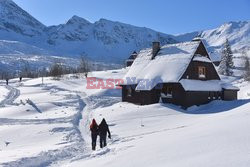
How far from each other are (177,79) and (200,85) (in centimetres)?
326

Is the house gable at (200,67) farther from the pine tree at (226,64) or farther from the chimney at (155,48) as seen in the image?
the pine tree at (226,64)

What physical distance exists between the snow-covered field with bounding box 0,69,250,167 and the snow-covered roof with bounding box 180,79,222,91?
194 centimetres

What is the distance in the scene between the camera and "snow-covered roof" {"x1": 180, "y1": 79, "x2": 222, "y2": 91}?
3484cm

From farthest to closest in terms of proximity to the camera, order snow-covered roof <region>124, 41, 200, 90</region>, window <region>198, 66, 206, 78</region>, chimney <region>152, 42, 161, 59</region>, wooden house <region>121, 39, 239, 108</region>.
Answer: chimney <region>152, 42, 161, 59</region>
window <region>198, 66, 206, 78</region>
snow-covered roof <region>124, 41, 200, 90</region>
wooden house <region>121, 39, 239, 108</region>

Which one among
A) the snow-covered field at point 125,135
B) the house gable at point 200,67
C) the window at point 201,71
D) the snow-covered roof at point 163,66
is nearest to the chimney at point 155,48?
the snow-covered roof at point 163,66

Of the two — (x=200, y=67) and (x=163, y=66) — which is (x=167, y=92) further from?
(x=200, y=67)

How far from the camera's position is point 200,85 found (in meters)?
36.4

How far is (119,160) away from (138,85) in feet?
80.5

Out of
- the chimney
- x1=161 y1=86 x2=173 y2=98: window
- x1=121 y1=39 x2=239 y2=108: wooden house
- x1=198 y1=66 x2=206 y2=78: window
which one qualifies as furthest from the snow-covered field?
the chimney

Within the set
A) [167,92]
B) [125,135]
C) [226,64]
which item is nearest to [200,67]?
[167,92]

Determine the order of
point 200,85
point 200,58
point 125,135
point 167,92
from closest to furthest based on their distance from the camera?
point 125,135, point 167,92, point 200,85, point 200,58

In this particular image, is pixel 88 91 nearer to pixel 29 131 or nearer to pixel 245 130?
pixel 29 131

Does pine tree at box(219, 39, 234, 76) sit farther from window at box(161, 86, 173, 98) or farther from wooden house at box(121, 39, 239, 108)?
window at box(161, 86, 173, 98)

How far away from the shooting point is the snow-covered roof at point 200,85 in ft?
114
